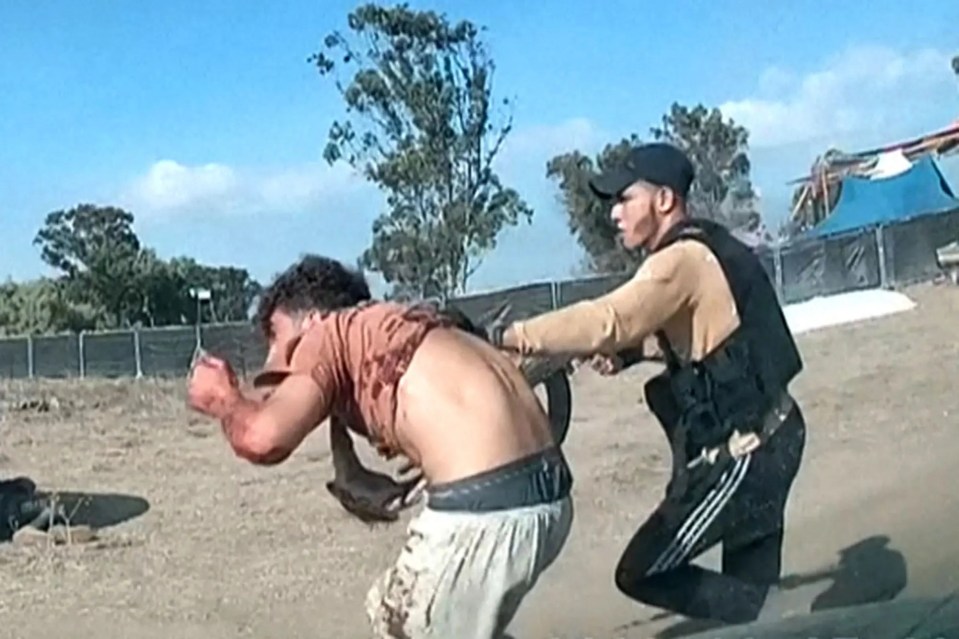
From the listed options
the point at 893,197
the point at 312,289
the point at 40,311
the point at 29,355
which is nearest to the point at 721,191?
A: the point at 312,289

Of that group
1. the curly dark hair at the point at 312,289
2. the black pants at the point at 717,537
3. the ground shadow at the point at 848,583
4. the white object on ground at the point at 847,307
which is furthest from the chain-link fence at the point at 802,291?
the curly dark hair at the point at 312,289

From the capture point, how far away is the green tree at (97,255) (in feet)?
126

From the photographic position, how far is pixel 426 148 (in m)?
33.2

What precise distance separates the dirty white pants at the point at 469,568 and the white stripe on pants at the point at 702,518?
1123 millimetres

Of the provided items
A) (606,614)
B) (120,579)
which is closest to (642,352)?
(606,614)

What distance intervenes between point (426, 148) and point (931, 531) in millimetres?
26939

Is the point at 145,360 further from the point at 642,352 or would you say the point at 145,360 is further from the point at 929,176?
the point at 642,352

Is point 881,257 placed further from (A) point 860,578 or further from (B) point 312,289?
(B) point 312,289

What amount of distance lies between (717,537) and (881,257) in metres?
21.5

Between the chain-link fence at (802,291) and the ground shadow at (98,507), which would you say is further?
the chain-link fence at (802,291)

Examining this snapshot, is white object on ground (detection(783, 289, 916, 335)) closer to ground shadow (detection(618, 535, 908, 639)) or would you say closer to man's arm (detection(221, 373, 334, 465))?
ground shadow (detection(618, 535, 908, 639))

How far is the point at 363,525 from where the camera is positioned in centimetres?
968

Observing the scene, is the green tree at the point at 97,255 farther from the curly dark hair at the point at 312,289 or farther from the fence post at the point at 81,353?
the curly dark hair at the point at 312,289

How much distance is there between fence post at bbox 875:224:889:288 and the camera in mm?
25344
